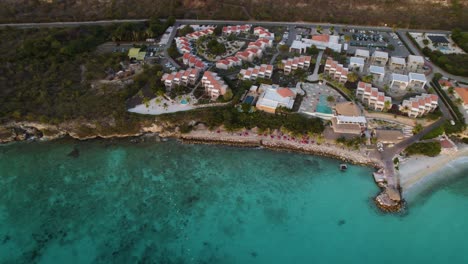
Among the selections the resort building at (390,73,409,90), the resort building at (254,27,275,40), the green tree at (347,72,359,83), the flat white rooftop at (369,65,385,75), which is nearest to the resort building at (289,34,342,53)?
the resort building at (254,27,275,40)

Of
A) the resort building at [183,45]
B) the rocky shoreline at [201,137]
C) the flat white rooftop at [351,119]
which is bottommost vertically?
the rocky shoreline at [201,137]

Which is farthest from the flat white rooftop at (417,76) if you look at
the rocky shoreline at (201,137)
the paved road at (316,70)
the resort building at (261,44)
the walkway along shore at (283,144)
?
the resort building at (261,44)

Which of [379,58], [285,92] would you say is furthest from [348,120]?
[379,58]

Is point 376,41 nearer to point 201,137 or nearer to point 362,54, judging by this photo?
point 362,54

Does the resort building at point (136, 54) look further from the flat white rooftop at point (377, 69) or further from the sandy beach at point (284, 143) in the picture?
the flat white rooftop at point (377, 69)

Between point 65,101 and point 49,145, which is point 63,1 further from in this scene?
point 49,145

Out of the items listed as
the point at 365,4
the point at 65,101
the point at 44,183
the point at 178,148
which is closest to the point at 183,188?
the point at 178,148
